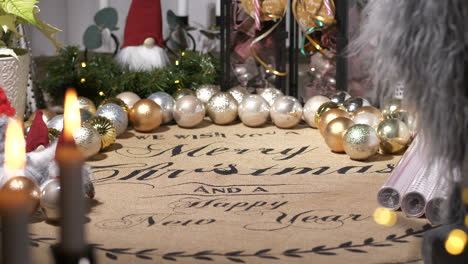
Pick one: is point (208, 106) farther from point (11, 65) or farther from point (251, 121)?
point (11, 65)

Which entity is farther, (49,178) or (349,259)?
(49,178)

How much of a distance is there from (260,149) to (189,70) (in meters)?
0.56

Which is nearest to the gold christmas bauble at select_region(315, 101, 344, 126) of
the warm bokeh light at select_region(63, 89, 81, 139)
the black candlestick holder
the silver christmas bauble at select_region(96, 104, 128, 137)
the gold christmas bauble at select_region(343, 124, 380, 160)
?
the gold christmas bauble at select_region(343, 124, 380, 160)

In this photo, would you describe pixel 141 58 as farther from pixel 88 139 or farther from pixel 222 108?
pixel 88 139

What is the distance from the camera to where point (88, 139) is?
1.35 m

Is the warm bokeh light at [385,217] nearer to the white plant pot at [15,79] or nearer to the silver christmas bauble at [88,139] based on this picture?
the silver christmas bauble at [88,139]

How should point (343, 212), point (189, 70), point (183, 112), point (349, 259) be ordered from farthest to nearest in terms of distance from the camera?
point (189, 70) < point (183, 112) < point (343, 212) < point (349, 259)

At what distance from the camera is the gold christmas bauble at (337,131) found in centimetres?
146

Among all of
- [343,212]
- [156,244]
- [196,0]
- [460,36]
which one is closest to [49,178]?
[156,244]

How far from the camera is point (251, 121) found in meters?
1.73

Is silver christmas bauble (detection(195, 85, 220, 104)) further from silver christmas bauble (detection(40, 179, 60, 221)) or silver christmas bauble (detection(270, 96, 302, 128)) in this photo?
silver christmas bauble (detection(40, 179, 60, 221))

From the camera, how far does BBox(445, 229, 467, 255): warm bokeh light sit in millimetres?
696

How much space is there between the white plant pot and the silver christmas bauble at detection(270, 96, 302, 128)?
65 cm

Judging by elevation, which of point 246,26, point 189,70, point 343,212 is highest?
point 246,26
